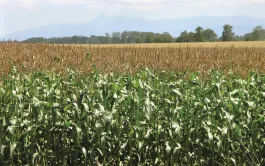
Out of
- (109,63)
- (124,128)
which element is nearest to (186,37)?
(109,63)

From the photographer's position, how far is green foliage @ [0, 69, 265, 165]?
241 inches

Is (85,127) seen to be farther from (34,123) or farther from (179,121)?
(179,121)

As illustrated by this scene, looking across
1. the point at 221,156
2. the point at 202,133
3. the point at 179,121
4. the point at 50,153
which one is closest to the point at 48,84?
the point at 50,153

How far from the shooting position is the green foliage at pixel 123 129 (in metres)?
6.12

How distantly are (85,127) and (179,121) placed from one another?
1.71m

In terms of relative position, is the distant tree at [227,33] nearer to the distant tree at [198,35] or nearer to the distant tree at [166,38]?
the distant tree at [198,35]

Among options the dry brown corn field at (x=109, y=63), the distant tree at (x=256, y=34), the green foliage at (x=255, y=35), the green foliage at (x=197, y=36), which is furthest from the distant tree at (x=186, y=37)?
the dry brown corn field at (x=109, y=63)

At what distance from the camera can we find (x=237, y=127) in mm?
6387

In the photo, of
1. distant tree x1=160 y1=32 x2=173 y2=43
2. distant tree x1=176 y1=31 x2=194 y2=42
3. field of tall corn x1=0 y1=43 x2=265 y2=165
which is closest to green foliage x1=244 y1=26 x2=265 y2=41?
distant tree x1=176 y1=31 x2=194 y2=42

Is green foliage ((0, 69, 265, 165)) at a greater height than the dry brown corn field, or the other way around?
the dry brown corn field

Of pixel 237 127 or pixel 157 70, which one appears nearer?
pixel 237 127

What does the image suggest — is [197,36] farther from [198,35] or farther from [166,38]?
[166,38]

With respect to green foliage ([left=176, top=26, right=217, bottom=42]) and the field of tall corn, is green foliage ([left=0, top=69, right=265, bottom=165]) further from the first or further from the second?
green foliage ([left=176, top=26, right=217, bottom=42])

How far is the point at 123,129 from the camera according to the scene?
6.53 meters
